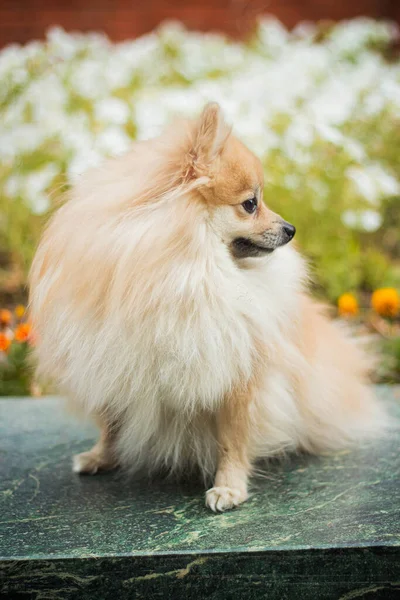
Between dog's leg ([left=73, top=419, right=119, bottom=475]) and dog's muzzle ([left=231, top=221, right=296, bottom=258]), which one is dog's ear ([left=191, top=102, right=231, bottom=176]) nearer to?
dog's muzzle ([left=231, top=221, right=296, bottom=258])

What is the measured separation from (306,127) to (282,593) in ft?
10.7

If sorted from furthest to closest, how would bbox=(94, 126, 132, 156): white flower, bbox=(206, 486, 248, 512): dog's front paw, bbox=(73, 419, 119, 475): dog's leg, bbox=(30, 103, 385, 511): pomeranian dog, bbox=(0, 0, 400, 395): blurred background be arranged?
bbox=(0, 0, 400, 395): blurred background < bbox=(94, 126, 132, 156): white flower < bbox=(73, 419, 119, 475): dog's leg < bbox=(206, 486, 248, 512): dog's front paw < bbox=(30, 103, 385, 511): pomeranian dog

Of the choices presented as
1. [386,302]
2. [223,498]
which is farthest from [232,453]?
[386,302]

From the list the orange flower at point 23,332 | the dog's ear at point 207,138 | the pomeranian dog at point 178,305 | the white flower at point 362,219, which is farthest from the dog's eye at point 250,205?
the white flower at point 362,219

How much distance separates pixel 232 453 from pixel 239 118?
9.14ft

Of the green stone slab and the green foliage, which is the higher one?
the green foliage

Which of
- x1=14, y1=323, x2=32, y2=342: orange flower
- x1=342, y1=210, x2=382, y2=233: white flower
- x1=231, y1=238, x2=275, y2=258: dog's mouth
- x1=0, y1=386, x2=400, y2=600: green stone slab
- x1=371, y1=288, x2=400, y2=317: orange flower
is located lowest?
x1=0, y1=386, x2=400, y2=600: green stone slab

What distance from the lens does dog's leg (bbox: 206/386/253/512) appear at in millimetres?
2027

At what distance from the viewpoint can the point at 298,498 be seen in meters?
2.09

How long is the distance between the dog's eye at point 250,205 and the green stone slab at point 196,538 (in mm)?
863

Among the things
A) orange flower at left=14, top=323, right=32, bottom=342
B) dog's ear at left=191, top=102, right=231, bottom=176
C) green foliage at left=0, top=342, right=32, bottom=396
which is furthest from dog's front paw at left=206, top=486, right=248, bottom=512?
green foliage at left=0, top=342, right=32, bottom=396

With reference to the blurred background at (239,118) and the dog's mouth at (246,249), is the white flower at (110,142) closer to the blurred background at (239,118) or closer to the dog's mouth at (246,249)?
the blurred background at (239,118)

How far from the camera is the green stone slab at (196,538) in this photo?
1686mm

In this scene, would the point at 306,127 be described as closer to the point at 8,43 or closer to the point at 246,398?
the point at 246,398
